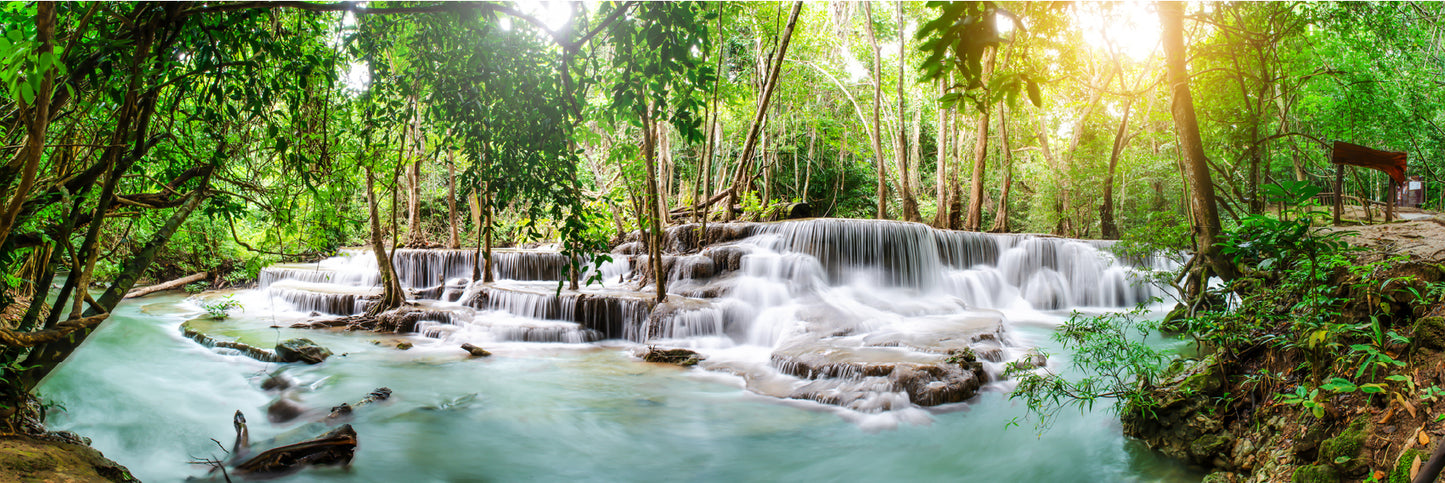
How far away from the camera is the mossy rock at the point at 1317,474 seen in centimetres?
276

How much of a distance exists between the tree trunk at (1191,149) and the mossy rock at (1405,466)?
92.3 inches

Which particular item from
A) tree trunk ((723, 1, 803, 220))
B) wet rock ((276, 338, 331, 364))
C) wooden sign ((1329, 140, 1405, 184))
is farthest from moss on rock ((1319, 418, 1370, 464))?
wet rock ((276, 338, 331, 364))

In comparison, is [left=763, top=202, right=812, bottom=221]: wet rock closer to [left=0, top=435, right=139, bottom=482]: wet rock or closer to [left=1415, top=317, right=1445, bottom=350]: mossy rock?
[left=1415, top=317, right=1445, bottom=350]: mossy rock

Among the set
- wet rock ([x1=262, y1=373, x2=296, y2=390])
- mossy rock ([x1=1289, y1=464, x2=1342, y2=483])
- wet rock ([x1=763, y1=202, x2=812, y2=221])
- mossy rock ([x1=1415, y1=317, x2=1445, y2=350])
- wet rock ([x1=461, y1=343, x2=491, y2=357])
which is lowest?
wet rock ([x1=262, y1=373, x2=296, y2=390])

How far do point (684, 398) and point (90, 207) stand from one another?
459 centimetres

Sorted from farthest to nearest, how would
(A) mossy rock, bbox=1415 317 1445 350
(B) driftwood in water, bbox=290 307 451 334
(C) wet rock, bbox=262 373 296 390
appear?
1. (B) driftwood in water, bbox=290 307 451 334
2. (C) wet rock, bbox=262 373 296 390
3. (A) mossy rock, bbox=1415 317 1445 350

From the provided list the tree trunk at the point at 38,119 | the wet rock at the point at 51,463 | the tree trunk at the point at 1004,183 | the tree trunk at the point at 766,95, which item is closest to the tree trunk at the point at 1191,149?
the tree trunk at the point at 766,95

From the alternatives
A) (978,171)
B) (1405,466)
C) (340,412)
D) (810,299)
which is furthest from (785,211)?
(1405,466)

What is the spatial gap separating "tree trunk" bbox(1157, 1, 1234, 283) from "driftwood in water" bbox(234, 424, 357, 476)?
626cm

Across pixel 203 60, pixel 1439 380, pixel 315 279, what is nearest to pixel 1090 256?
pixel 1439 380

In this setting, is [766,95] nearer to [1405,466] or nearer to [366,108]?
[366,108]

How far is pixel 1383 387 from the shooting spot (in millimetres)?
2766

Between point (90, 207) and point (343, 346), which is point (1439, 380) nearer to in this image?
point (90, 207)

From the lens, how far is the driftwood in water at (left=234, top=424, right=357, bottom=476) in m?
4.15
